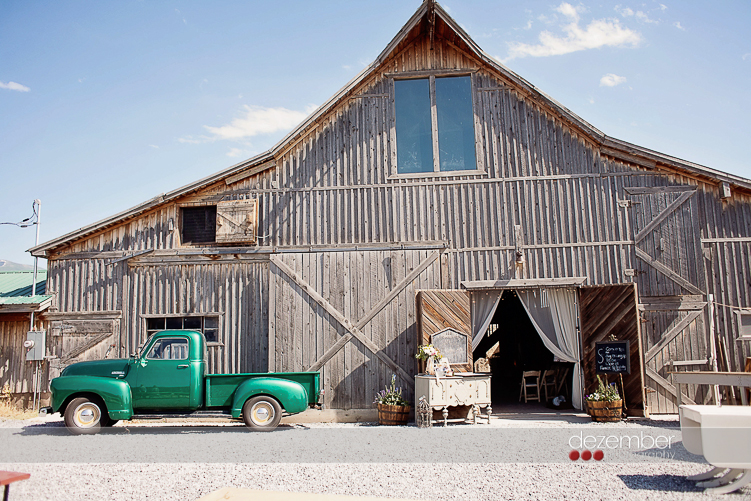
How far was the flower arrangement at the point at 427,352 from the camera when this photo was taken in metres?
11.3

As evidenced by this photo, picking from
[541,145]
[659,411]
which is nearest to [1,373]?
[541,145]

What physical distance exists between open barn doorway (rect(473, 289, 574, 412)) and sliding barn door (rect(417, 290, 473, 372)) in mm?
2208

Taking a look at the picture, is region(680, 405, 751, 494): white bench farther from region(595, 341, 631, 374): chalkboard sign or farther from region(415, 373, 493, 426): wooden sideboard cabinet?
region(595, 341, 631, 374): chalkboard sign

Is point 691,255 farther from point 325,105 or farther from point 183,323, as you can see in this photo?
point 183,323

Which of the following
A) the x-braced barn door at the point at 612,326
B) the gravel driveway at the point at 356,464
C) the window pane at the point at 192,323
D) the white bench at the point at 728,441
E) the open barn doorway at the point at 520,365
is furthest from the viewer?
the open barn doorway at the point at 520,365

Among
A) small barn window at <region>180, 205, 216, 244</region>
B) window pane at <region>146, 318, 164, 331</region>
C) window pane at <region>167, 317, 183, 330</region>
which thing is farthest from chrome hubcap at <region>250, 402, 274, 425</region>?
small barn window at <region>180, 205, 216, 244</region>

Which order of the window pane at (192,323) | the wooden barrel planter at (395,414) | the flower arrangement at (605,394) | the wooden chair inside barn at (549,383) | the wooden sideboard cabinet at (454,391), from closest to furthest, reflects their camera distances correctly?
the wooden sideboard cabinet at (454,391), the flower arrangement at (605,394), the wooden barrel planter at (395,414), the window pane at (192,323), the wooden chair inside barn at (549,383)

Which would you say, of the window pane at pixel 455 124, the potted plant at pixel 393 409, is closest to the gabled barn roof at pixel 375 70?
the window pane at pixel 455 124

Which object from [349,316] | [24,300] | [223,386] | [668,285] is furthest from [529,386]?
[24,300]

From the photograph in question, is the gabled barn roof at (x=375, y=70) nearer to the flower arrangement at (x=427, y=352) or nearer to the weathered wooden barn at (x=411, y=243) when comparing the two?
the weathered wooden barn at (x=411, y=243)

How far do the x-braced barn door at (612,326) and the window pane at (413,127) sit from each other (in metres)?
4.66

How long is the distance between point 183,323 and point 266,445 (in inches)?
201

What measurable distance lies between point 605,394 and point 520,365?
7.17m

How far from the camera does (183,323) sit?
12680 mm
